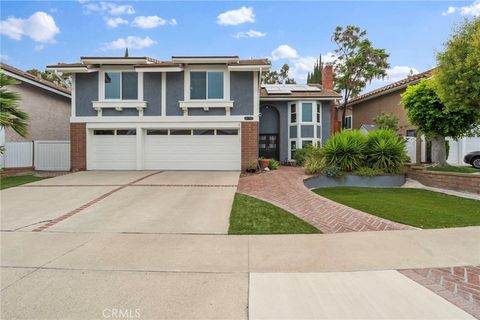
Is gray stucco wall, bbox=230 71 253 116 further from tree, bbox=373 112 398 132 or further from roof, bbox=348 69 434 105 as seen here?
roof, bbox=348 69 434 105

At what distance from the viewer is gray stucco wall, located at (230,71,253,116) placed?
14.7 meters

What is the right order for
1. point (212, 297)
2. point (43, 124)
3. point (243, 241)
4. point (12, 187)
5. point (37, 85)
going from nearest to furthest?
point (212, 297)
point (243, 241)
point (12, 187)
point (37, 85)
point (43, 124)

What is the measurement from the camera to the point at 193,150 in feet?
48.9

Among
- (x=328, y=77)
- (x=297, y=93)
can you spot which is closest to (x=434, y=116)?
(x=297, y=93)

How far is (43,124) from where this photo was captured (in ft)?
56.2

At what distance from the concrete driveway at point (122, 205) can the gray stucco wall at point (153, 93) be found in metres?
4.51

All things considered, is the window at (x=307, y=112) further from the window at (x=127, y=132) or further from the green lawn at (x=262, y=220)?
the green lawn at (x=262, y=220)

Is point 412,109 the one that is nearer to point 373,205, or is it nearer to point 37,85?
point 373,205

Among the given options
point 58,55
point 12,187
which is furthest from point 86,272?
point 58,55

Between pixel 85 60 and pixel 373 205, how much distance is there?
48.2 feet

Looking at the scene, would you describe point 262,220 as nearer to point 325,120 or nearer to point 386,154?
point 386,154

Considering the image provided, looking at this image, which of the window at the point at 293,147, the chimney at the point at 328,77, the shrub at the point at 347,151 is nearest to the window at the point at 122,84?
the shrub at the point at 347,151

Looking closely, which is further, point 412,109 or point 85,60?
point 85,60

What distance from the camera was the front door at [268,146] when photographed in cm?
2033
